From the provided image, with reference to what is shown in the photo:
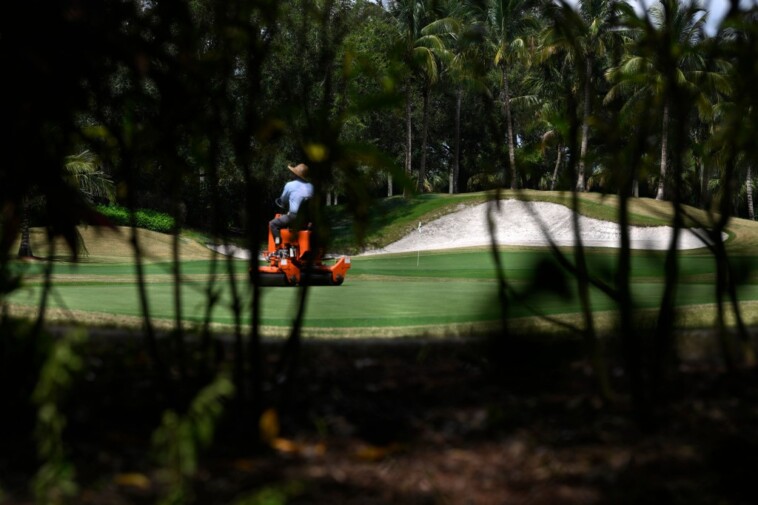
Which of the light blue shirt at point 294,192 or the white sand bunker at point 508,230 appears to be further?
the white sand bunker at point 508,230

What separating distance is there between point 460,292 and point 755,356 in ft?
25.6

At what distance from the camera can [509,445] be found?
265 cm

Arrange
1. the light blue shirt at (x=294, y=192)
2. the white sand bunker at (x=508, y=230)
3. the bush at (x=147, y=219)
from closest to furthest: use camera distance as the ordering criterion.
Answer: the light blue shirt at (x=294, y=192)
the white sand bunker at (x=508, y=230)
the bush at (x=147, y=219)

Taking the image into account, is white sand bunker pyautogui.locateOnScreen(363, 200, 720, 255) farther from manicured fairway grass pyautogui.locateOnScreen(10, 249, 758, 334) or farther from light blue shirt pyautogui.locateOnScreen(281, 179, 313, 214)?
light blue shirt pyautogui.locateOnScreen(281, 179, 313, 214)

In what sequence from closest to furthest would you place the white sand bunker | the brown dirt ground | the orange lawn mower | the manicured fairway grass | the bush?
the brown dirt ground < the manicured fairway grass < the orange lawn mower < the white sand bunker < the bush

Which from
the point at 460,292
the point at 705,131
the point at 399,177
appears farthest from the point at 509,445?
the point at 705,131

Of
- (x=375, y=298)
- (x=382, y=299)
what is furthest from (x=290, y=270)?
(x=382, y=299)

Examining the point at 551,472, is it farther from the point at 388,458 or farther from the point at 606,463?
the point at 388,458

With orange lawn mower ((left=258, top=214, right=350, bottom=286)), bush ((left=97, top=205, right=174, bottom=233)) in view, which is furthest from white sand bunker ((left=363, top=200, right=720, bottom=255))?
orange lawn mower ((left=258, top=214, right=350, bottom=286))

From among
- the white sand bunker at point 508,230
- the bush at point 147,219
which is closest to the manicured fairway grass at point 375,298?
the white sand bunker at point 508,230

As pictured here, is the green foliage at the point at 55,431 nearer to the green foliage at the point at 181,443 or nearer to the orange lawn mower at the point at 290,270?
the green foliage at the point at 181,443

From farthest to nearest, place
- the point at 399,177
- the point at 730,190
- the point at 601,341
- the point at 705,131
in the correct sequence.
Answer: the point at 705,131 → the point at 601,341 → the point at 730,190 → the point at 399,177

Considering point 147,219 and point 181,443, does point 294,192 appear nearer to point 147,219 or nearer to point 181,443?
point 181,443

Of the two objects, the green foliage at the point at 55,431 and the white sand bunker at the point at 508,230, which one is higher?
the white sand bunker at the point at 508,230
